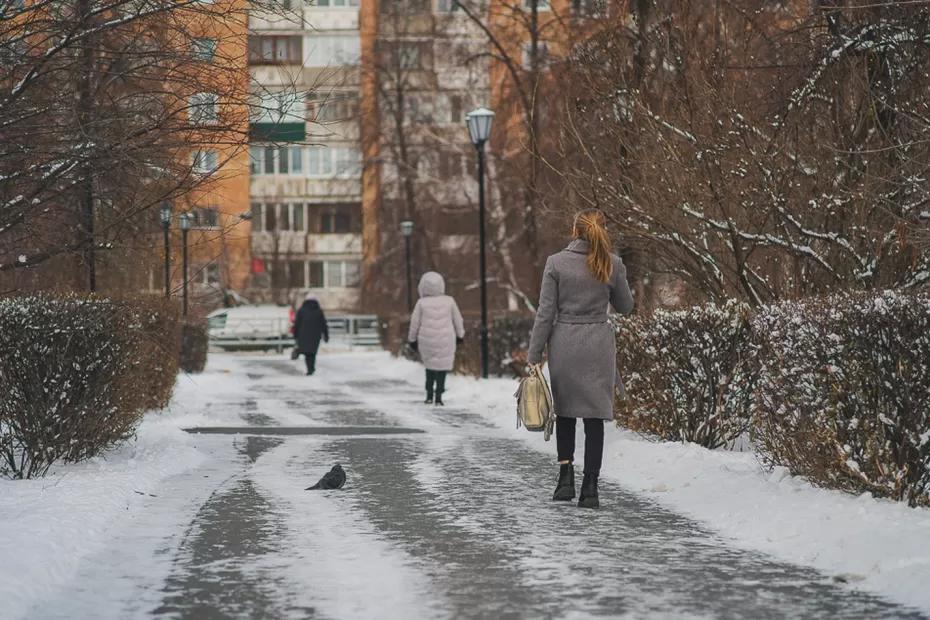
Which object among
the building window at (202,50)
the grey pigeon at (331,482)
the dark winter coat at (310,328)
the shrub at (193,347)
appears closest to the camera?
the grey pigeon at (331,482)

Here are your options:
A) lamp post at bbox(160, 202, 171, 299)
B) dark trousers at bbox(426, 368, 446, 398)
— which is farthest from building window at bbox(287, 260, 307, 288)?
dark trousers at bbox(426, 368, 446, 398)

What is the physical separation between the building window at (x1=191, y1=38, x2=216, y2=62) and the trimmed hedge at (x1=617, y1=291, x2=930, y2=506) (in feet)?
14.5

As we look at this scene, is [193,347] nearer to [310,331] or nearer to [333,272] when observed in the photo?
[310,331]

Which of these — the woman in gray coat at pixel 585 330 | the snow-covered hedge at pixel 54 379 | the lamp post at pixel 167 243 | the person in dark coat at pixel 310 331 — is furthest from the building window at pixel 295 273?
the woman in gray coat at pixel 585 330

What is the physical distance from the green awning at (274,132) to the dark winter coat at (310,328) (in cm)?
2203

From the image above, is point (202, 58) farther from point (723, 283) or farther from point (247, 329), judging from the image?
point (247, 329)

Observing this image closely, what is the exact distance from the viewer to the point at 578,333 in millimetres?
10477

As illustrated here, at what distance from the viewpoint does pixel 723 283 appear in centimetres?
1652

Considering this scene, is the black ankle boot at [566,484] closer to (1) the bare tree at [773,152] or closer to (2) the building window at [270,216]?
(1) the bare tree at [773,152]

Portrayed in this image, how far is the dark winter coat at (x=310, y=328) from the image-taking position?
35219 mm

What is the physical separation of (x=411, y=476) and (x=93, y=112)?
3968 mm

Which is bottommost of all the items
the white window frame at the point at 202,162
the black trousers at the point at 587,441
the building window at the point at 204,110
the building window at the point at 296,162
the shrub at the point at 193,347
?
the shrub at the point at 193,347

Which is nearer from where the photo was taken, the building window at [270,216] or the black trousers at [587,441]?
the black trousers at [587,441]

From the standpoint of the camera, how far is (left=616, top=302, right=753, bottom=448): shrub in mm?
12867
